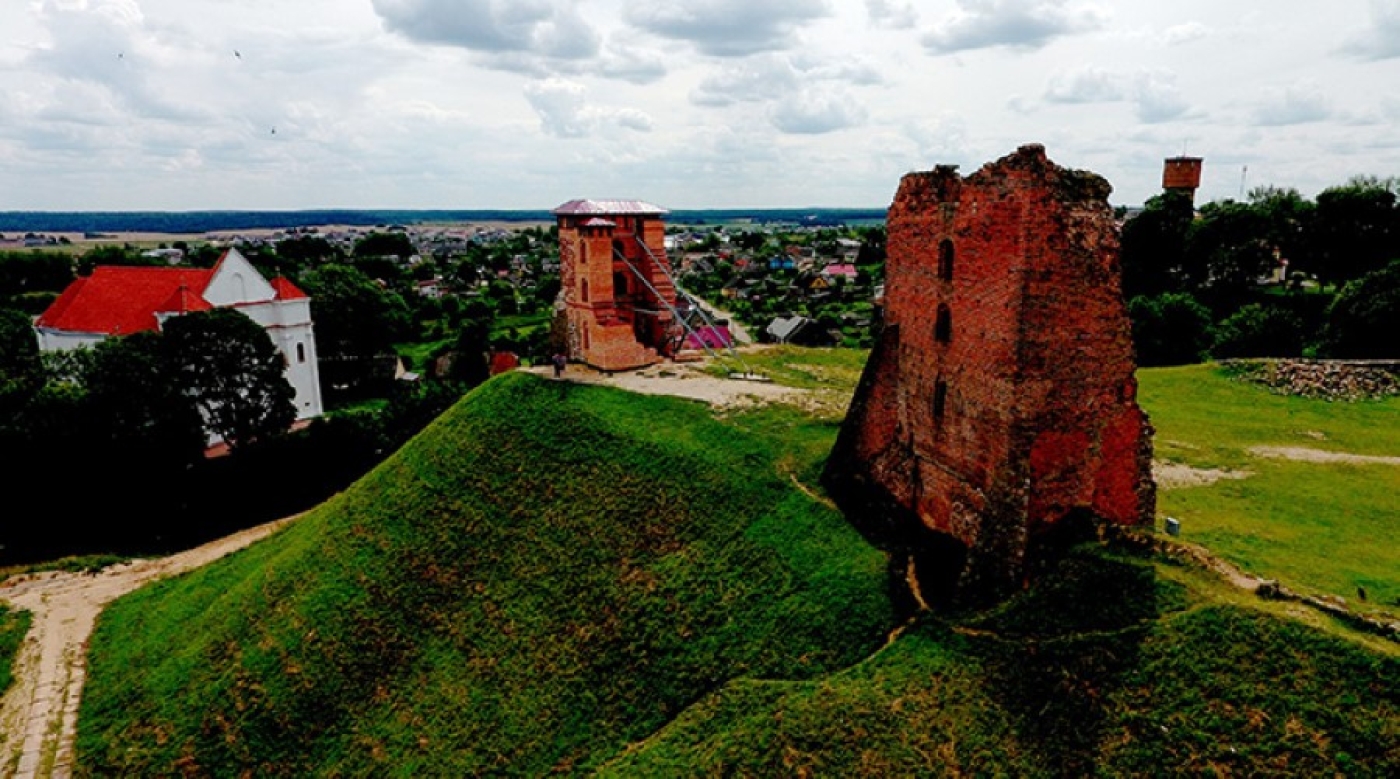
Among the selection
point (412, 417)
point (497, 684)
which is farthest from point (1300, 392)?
point (412, 417)

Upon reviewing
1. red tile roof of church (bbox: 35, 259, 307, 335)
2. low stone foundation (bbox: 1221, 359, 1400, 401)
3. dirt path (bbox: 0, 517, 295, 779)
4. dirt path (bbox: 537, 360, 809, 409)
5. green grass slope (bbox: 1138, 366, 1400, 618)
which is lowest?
dirt path (bbox: 0, 517, 295, 779)

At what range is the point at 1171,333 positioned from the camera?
3709 centimetres

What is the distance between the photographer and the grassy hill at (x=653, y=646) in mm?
10070

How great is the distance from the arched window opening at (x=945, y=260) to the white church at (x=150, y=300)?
92.4ft

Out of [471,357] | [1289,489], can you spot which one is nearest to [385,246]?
[471,357]

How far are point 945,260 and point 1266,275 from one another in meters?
41.4

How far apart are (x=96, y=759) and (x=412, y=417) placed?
1809cm

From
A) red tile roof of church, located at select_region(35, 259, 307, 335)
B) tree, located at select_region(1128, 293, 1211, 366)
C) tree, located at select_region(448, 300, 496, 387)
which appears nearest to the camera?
red tile roof of church, located at select_region(35, 259, 307, 335)

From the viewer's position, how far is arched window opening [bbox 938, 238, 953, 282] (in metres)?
14.3

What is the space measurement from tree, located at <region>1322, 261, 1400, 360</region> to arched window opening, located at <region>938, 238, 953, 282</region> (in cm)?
2621

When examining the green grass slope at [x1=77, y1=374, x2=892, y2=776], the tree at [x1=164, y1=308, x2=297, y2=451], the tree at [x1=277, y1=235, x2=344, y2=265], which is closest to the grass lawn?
the green grass slope at [x1=77, y1=374, x2=892, y2=776]

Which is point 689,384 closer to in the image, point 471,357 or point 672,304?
point 672,304

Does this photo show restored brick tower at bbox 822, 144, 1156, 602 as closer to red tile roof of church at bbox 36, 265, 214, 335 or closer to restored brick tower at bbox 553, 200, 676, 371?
restored brick tower at bbox 553, 200, 676, 371

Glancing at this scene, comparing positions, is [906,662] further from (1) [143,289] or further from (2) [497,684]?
(1) [143,289]
